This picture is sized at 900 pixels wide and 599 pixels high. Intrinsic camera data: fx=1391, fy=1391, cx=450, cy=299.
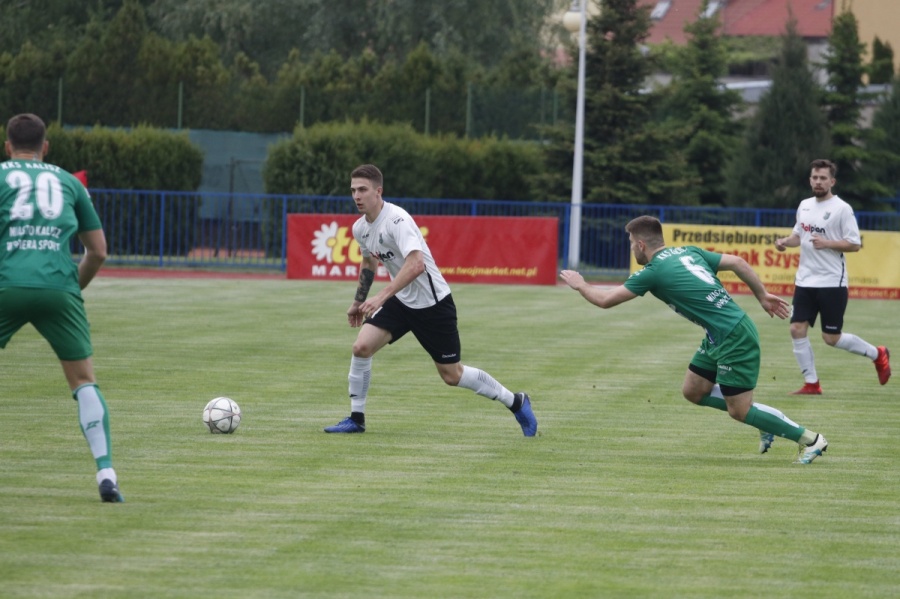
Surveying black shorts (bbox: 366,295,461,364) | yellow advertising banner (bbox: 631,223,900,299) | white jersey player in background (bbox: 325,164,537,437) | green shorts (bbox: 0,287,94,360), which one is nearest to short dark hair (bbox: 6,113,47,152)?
green shorts (bbox: 0,287,94,360)

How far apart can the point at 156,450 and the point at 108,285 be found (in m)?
18.8

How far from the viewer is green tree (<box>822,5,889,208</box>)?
41.4 m

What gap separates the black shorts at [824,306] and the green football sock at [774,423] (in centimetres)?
455

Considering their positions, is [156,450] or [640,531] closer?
[640,531]

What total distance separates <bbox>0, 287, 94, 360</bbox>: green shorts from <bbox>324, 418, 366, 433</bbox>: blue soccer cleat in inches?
126

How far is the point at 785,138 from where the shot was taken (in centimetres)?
3922

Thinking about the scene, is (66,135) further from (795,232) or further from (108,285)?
(795,232)

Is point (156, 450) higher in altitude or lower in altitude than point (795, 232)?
lower

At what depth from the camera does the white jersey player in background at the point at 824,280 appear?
13.3 meters

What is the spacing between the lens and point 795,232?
44.7ft

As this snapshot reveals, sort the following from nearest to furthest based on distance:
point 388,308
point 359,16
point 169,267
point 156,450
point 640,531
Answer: point 640,531 → point 156,450 → point 388,308 → point 169,267 → point 359,16

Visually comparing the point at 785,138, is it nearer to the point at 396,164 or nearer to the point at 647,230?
the point at 396,164

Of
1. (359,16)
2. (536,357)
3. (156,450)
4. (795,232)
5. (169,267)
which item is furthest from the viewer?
(359,16)

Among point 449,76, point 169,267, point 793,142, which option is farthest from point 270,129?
point 793,142
